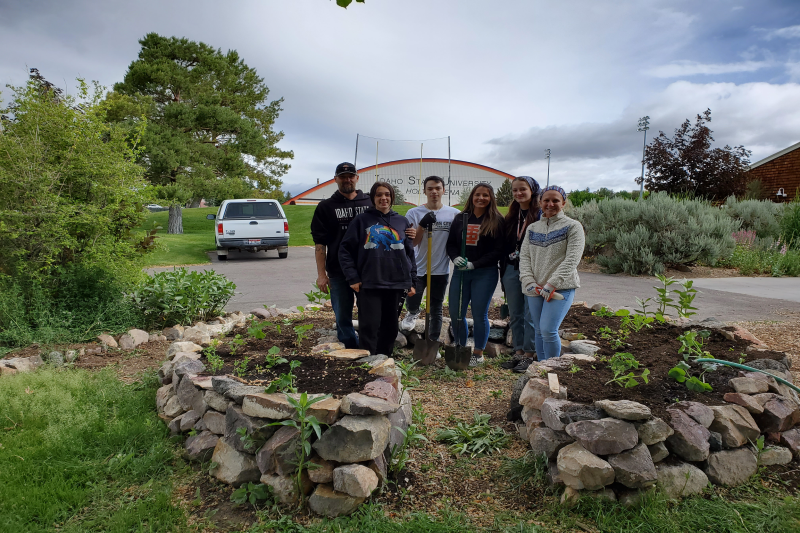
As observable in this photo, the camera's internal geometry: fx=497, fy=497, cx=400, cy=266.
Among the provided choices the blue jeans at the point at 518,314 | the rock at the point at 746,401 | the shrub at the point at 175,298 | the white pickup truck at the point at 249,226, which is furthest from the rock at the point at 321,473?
the white pickup truck at the point at 249,226

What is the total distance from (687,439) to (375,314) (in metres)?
2.11

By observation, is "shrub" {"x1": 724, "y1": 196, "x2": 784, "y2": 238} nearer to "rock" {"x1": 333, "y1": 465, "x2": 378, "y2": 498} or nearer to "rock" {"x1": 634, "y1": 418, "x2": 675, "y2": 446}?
"rock" {"x1": 634, "y1": 418, "x2": 675, "y2": 446}

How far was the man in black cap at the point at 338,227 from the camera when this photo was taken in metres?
3.94

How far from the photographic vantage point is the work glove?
459 centimetres

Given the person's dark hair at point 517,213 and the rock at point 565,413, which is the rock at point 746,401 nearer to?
the rock at point 565,413

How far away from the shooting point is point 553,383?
9.67 feet

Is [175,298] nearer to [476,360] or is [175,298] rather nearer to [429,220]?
[429,220]

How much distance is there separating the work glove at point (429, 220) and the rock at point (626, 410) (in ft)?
7.97

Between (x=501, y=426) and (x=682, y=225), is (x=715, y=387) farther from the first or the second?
(x=682, y=225)

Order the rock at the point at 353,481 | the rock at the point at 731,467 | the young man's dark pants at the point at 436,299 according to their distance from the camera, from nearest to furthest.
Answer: the rock at the point at 353,481 → the rock at the point at 731,467 → the young man's dark pants at the point at 436,299

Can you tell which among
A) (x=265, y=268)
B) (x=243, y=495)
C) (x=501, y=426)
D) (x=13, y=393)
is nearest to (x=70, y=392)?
(x=13, y=393)

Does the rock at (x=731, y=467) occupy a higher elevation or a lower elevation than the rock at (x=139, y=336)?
lower

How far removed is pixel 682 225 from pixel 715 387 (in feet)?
33.9

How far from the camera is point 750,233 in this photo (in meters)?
14.2
